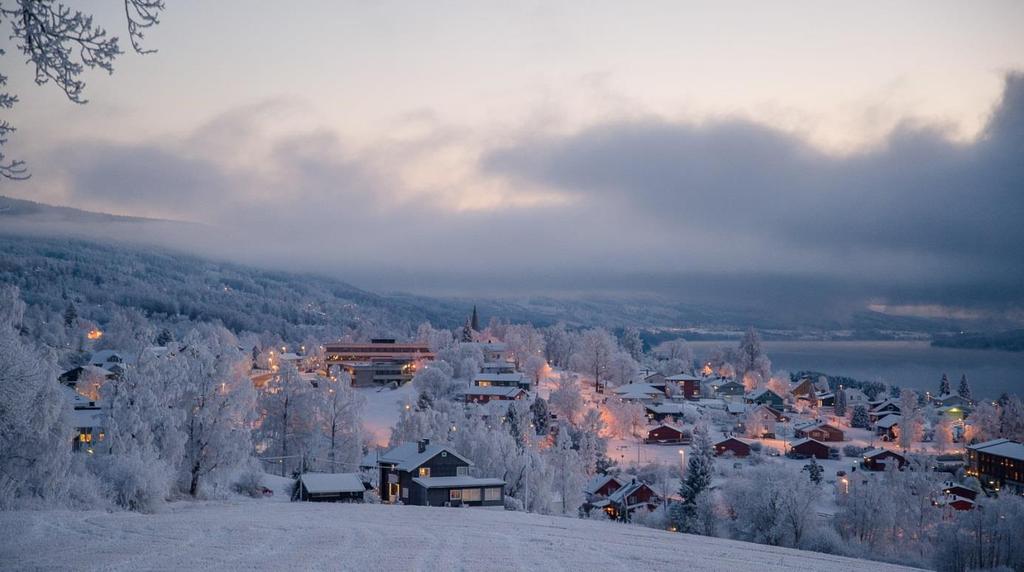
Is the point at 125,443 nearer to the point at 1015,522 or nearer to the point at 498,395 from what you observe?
the point at 1015,522

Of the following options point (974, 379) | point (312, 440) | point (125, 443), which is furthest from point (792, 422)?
point (974, 379)

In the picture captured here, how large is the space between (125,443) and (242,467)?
21.2ft

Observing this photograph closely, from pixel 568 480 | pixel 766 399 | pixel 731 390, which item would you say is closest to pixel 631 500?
pixel 568 480

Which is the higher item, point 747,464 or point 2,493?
point 2,493

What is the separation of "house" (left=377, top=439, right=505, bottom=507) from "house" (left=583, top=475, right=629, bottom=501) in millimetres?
15558

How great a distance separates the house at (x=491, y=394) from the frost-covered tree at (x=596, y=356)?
2335 centimetres

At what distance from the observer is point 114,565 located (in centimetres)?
1206

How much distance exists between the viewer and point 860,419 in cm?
8988

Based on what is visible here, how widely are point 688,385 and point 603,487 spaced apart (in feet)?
197

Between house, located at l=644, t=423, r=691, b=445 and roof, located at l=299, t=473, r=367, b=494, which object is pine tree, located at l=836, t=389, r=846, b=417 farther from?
roof, located at l=299, t=473, r=367, b=494

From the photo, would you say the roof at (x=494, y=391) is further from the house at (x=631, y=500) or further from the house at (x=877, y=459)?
the house at (x=877, y=459)

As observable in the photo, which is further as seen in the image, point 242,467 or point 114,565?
point 242,467

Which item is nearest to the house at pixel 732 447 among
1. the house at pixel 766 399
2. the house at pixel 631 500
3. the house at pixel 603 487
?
the house at pixel 603 487

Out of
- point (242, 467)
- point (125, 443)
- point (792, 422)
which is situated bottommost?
point (792, 422)
